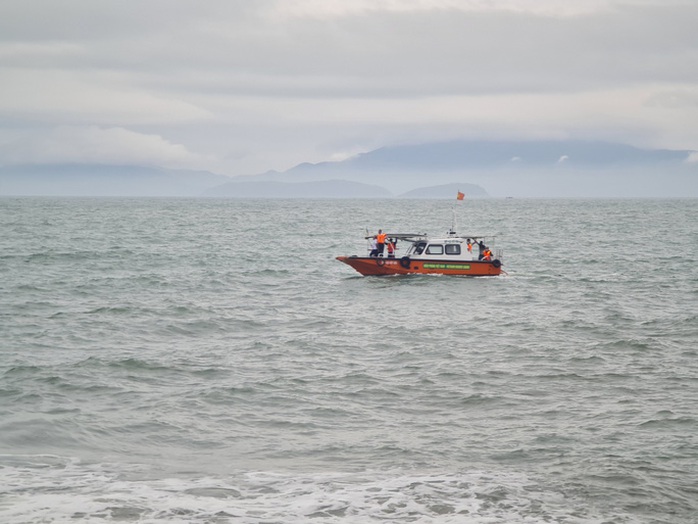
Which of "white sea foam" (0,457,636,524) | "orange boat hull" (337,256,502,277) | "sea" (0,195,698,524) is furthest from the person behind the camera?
"orange boat hull" (337,256,502,277)

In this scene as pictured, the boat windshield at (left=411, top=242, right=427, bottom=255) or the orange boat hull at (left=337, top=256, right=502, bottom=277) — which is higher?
the boat windshield at (left=411, top=242, right=427, bottom=255)

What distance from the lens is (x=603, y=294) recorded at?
3578cm

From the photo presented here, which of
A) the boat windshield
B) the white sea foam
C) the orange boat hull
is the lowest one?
the white sea foam

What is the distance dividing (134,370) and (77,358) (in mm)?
2198

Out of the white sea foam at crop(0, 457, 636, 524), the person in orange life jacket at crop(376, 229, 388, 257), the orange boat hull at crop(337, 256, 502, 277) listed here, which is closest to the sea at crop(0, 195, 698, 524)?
the white sea foam at crop(0, 457, 636, 524)

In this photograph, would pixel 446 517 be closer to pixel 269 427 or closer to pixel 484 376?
pixel 269 427

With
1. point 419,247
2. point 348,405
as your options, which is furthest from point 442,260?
point 348,405

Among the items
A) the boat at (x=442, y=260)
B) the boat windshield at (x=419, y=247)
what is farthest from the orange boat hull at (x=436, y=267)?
the boat windshield at (x=419, y=247)

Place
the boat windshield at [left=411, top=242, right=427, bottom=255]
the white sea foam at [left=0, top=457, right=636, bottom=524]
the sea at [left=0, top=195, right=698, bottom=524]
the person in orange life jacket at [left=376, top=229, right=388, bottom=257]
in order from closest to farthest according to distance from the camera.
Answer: the white sea foam at [left=0, top=457, right=636, bottom=524]
the sea at [left=0, top=195, right=698, bottom=524]
the person in orange life jacket at [left=376, top=229, right=388, bottom=257]
the boat windshield at [left=411, top=242, right=427, bottom=255]

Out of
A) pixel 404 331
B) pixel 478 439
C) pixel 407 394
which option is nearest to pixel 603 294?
pixel 404 331

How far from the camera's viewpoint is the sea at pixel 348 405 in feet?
40.7

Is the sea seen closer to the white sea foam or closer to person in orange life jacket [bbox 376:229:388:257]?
the white sea foam

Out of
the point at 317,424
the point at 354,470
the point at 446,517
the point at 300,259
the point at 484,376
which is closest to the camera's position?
the point at 446,517

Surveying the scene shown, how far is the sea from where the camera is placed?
12.4 m
